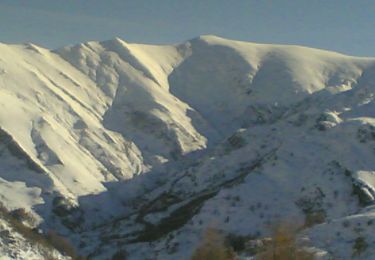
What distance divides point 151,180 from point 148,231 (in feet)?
148

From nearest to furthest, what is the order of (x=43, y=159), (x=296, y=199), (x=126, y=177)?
1. (x=296, y=199)
2. (x=43, y=159)
3. (x=126, y=177)

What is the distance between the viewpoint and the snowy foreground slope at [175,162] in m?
97.9

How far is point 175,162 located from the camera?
167 metres

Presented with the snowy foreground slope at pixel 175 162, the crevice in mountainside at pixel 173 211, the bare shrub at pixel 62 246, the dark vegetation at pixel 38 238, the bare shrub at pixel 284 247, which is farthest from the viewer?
the crevice in mountainside at pixel 173 211

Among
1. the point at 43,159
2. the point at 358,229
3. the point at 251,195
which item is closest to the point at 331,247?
the point at 358,229

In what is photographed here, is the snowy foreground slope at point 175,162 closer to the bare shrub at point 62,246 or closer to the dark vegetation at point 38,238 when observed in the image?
the dark vegetation at point 38,238

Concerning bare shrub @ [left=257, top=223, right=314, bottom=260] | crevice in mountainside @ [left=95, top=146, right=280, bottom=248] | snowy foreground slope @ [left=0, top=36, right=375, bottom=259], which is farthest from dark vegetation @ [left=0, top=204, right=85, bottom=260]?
bare shrub @ [left=257, top=223, right=314, bottom=260]

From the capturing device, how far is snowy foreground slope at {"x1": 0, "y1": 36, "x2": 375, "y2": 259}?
97938 mm

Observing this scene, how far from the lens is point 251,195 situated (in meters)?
104

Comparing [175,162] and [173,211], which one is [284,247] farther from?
[175,162]

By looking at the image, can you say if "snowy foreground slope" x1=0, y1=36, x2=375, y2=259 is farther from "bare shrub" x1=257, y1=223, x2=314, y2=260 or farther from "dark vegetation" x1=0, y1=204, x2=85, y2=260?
"bare shrub" x1=257, y1=223, x2=314, y2=260

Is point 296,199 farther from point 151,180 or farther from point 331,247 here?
point 151,180

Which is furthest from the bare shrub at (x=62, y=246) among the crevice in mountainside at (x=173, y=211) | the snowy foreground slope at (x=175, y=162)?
the crevice in mountainside at (x=173, y=211)

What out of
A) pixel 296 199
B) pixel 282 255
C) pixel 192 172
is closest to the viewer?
pixel 282 255
